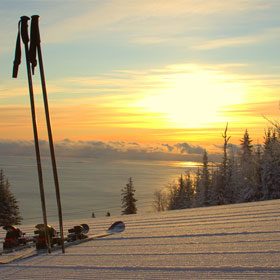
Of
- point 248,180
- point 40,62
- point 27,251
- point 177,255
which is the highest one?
point 40,62

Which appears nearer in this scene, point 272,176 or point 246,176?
point 272,176

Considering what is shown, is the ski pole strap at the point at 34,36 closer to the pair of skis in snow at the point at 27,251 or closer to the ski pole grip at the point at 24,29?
the ski pole grip at the point at 24,29

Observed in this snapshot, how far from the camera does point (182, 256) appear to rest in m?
4.49

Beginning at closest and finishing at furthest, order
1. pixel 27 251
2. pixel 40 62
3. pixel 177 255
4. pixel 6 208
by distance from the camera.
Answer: pixel 177 255 → pixel 40 62 → pixel 27 251 → pixel 6 208

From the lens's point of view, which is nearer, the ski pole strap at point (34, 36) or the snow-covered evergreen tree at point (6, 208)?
the ski pole strap at point (34, 36)

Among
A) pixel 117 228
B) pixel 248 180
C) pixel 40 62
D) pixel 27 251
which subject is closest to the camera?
pixel 40 62

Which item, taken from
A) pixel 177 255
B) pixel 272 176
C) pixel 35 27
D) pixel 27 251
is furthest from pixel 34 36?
pixel 272 176

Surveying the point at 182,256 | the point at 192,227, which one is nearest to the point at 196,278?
the point at 182,256

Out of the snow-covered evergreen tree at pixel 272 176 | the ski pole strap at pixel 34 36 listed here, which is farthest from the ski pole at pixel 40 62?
the snow-covered evergreen tree at pixel 272 176

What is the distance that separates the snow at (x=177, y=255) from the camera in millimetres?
3895

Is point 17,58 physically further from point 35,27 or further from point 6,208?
point 6,208

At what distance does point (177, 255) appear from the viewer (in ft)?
15.0

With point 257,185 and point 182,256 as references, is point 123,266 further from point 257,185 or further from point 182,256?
point 257,185

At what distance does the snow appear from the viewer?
3.89m
